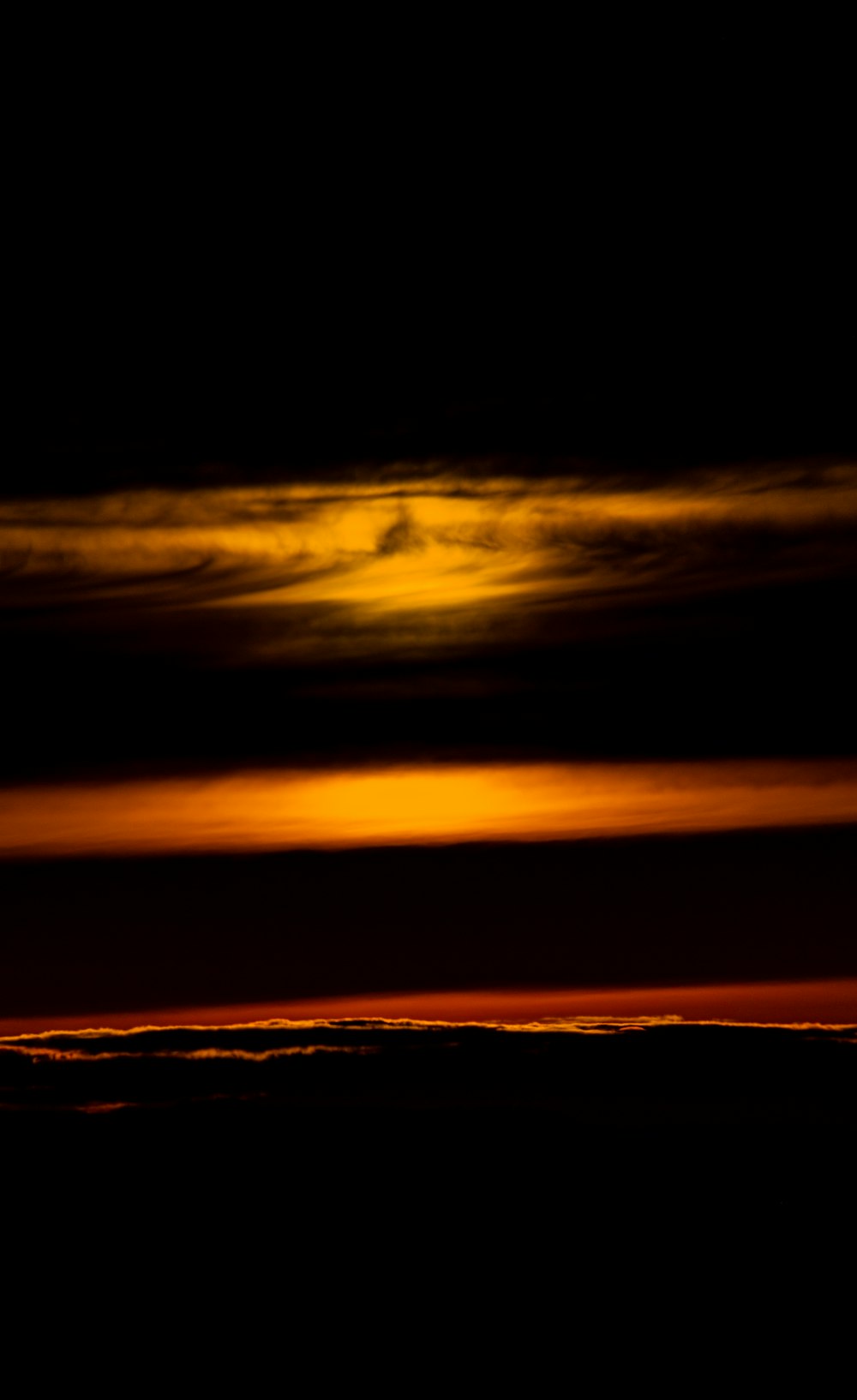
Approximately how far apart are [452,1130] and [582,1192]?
1623 centimetres

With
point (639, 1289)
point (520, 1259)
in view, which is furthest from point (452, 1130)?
point (639, 1289)

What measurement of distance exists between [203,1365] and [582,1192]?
38.5 m

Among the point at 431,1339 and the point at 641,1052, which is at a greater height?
the point at 641,1052

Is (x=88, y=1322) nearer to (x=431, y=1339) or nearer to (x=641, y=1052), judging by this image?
(x=431, y=1339)

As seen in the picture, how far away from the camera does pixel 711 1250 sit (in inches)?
2298

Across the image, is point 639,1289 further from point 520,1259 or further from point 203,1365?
point 203,1365

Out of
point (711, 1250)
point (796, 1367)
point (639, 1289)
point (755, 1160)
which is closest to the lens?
point (796, 1367)

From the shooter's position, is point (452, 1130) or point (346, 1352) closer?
point (346, 1352)

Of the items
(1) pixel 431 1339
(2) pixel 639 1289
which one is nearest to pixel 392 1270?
(2) pixel 639 1289

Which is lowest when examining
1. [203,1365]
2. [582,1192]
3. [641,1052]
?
[203,1365]

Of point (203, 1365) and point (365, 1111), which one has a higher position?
point (365, 1111)

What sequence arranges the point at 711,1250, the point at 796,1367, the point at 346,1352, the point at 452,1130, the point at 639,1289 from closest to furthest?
the point at 796,1367 < the point at 346,1352 < the point at 639,1289 < the point at 711,1250 < the point at 452,1130

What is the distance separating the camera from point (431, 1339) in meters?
45.7

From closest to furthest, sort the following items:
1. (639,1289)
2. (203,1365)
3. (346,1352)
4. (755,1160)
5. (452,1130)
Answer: (203,1365), (346,1352), (639,1289), (755,1160), (452,1130)
